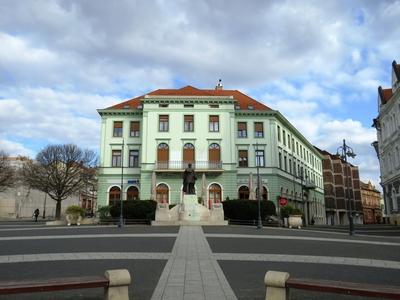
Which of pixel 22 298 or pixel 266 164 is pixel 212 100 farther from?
pixel 22 298

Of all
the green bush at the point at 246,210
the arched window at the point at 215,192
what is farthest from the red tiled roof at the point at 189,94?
the green bush at the point at 246,210

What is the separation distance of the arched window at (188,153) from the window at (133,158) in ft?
21.8

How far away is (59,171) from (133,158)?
31.0 ft

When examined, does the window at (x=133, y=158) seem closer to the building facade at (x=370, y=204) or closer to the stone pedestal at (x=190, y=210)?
the stone pedestal at (x=190, y=210)

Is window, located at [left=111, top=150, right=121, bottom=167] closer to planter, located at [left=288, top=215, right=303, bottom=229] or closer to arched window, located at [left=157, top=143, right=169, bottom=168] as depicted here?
arched window, located at [left=157, top=143, right=169, bottom=168]

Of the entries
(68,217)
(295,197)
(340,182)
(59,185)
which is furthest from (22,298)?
(340,182)

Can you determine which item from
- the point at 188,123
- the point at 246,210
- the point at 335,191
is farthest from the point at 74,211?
the point at 335,191

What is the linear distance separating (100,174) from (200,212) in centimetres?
2434

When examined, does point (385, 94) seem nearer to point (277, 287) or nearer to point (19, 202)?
point (277, 287)

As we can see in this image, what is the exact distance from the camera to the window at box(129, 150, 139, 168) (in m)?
54.2

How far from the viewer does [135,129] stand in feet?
182

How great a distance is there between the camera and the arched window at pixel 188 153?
2058 inches

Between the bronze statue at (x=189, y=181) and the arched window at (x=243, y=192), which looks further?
the arched window at (x=243, y=192)

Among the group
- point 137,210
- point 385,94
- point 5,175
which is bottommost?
point 137,210
